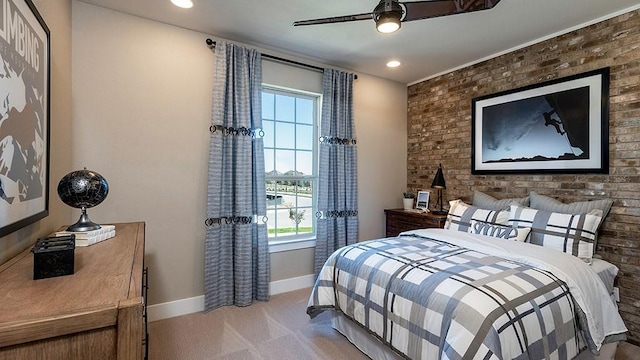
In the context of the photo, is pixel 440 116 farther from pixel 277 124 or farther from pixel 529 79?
pixel 277 124

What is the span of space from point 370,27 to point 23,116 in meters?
2.56

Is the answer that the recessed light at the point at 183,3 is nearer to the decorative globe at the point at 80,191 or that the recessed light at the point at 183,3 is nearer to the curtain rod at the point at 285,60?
the curtain rod at the point at 285,60

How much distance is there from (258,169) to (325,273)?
1.28 meters

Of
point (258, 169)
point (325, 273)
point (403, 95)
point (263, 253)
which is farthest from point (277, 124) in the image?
point (403, 95)

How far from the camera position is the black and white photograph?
1.04m

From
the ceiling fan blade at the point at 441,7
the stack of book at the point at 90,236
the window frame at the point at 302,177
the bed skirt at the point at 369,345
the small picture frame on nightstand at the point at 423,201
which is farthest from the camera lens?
the small picture frame on nightstand at the point at 423,201

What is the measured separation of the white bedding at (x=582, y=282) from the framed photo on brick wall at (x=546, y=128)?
1.10 metres

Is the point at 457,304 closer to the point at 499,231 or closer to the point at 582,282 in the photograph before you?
the point at 582,282

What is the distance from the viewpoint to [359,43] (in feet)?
10.1

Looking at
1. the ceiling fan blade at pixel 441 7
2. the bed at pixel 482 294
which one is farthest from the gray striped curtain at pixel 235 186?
the ceiling fan blade at pixel 441 7

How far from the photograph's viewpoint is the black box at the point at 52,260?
936 mm

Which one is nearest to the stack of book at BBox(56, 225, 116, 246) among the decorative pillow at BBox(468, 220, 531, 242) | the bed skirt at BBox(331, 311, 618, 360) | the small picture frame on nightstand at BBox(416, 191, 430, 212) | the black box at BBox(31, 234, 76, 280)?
the black box at BBox(31, 234, 76, 280)

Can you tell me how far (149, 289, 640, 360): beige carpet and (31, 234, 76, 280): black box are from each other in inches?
59.2

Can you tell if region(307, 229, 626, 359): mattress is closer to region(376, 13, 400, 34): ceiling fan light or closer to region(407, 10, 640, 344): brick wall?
region(407, 10, 640, 344): brick wall
